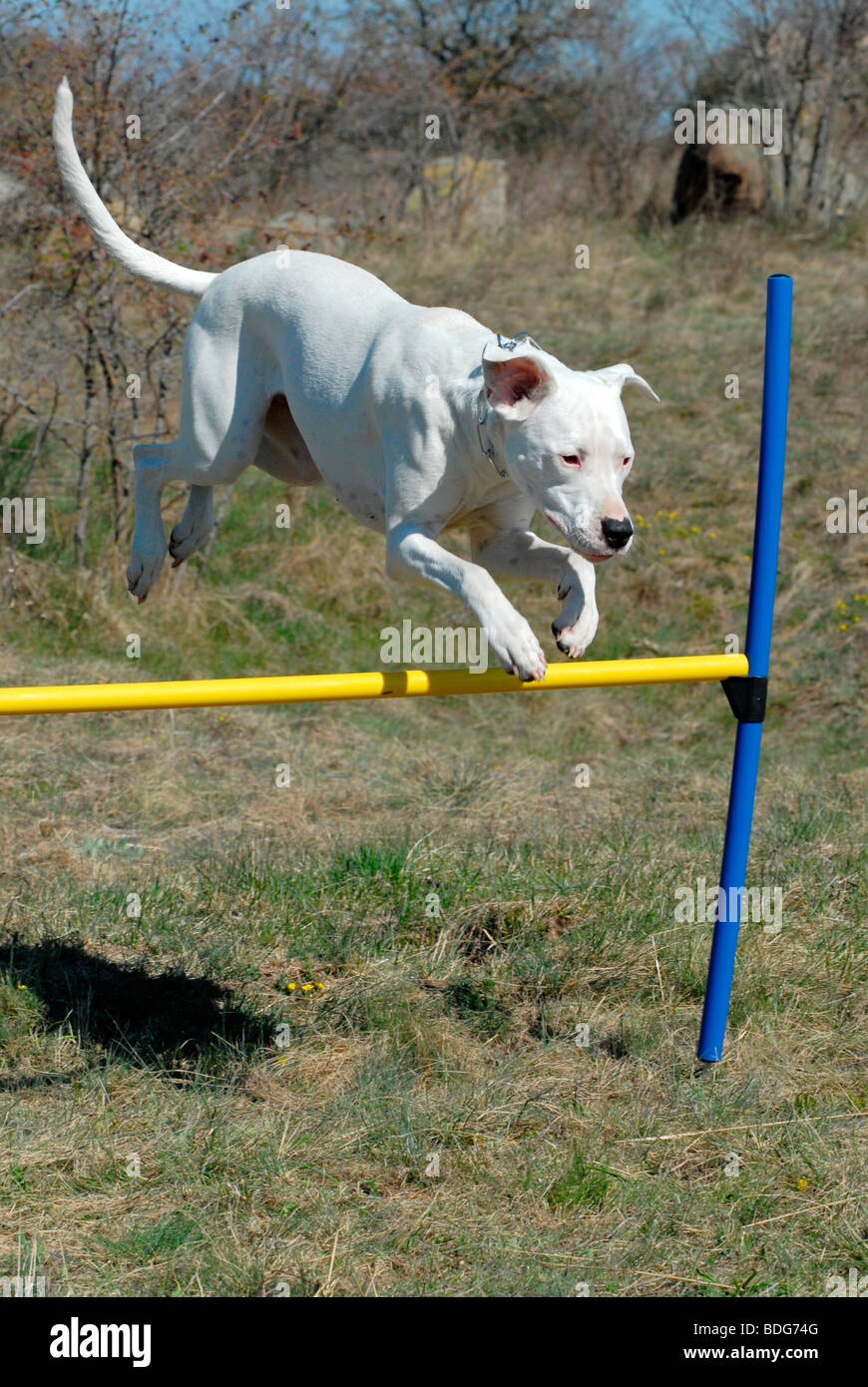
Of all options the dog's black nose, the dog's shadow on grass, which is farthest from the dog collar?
the dog's shadow on grass

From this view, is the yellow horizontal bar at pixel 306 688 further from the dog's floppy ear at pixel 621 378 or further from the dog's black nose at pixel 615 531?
the dog's floppy ear at pixel 621 378

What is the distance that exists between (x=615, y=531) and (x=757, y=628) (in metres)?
0.83

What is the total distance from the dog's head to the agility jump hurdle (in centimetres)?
34

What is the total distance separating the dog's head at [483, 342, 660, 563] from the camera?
312 cm

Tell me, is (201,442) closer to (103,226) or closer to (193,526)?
(193,526)

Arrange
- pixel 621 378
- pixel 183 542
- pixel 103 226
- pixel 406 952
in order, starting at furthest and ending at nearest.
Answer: pixel 406 952 → pixel 183 542 → pixel 103 226 → pixel 621 378

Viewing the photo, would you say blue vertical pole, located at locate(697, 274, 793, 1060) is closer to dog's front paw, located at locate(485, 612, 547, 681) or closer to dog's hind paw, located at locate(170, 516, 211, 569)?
dog's front paw, located at locate(485, 612, 547, 681)

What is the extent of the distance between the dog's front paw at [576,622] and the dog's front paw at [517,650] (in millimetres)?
376

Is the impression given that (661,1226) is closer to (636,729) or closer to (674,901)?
(674,901)

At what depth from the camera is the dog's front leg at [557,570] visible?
352cm

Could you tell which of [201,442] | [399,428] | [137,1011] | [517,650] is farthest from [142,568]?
[517,650]

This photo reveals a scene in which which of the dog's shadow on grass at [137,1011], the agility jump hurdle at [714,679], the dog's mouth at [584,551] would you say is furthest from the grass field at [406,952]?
the dog's mouth at [584,551]

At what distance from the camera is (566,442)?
3145mm

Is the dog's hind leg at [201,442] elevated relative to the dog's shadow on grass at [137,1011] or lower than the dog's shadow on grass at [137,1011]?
elevated
